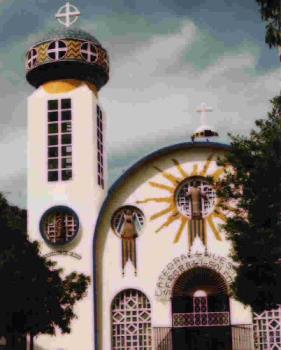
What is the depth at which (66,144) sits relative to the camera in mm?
33250

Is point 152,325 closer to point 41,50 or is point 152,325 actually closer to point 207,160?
point 207,160

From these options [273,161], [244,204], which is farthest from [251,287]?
[273,161]

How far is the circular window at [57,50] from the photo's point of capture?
33.0 meters

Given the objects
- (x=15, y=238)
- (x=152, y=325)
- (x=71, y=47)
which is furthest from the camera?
(x=71, y=47)

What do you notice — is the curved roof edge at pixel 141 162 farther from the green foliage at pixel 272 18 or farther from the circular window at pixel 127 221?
the green foliage at pixel 272 18

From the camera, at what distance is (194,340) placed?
30.9m

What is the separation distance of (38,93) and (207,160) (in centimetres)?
839

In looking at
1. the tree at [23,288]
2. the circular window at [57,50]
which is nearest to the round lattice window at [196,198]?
the tree at [23,288]

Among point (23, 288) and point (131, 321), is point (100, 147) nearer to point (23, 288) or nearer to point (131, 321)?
point (131, 321)

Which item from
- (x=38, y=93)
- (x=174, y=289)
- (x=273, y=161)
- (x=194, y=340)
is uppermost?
(x=38, y=93)

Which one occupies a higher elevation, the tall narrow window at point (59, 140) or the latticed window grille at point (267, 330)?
the tall narrow window at point (59, 140)

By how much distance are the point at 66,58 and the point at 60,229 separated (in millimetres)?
7576

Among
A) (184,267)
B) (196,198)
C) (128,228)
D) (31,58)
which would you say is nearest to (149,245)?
(128,228)

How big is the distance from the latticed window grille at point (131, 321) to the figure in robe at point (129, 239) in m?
1.30
